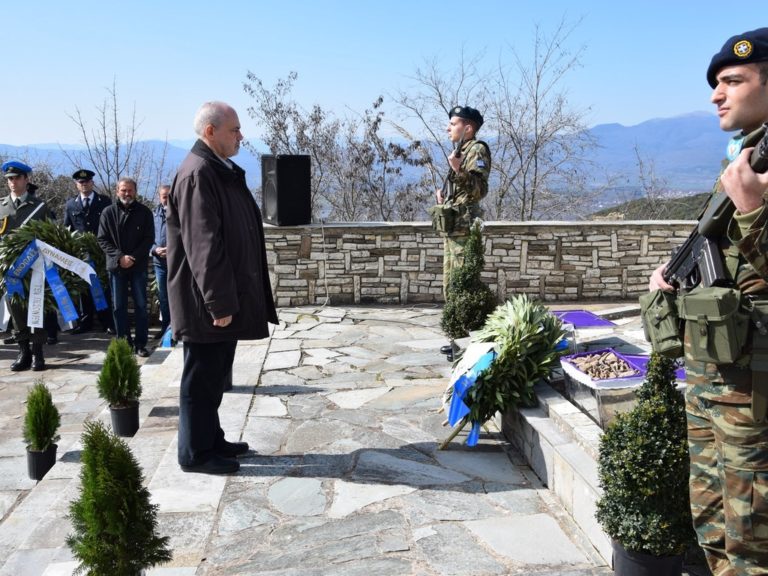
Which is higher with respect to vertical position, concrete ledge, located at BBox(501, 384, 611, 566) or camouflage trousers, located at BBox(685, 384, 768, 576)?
camouflage trousers, located at BBox(685, 384, 768, 576)

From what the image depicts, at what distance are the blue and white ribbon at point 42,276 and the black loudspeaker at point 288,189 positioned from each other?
233 cm

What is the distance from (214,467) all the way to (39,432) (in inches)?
60.3

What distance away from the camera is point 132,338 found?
8656mm

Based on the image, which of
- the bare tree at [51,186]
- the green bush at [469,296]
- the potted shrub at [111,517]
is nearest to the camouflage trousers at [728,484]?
the potted shrub at [111,517]

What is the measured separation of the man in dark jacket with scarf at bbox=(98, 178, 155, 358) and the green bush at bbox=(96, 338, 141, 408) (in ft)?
8.81

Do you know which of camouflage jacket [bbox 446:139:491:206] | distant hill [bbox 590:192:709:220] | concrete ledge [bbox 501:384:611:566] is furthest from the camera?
distant hill [bbox 590:192:709:220]

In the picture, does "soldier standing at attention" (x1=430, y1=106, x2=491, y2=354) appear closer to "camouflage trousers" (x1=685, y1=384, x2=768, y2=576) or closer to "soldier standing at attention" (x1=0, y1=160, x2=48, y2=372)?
"camouflage trousers" (x1=685, y1=384, x2=768, y2=576)

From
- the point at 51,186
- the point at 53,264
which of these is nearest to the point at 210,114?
the point at 53,264

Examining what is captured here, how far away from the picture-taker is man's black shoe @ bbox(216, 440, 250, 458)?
4.29 meters

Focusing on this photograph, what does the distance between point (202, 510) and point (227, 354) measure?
0.89 m

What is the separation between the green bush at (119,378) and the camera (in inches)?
208

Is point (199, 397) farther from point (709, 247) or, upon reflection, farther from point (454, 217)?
point (454, 217)

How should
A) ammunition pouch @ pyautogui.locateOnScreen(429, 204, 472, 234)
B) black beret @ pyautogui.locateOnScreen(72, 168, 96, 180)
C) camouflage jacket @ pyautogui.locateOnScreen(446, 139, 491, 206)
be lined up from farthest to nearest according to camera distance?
black beret @ pyautogui.locateOnScreen(72, 168, 96, 180)
ammunition pouch @ pyautogui.locateOnScreen(429, 204, 472, 234)
camouflage jacket @ pyautogui.locateOnScreen(446, 139, 491, 206)

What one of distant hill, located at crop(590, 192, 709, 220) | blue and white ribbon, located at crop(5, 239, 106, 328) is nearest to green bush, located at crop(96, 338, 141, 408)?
blue and white ribbon, located at crop(5, 239, 106, 328)
